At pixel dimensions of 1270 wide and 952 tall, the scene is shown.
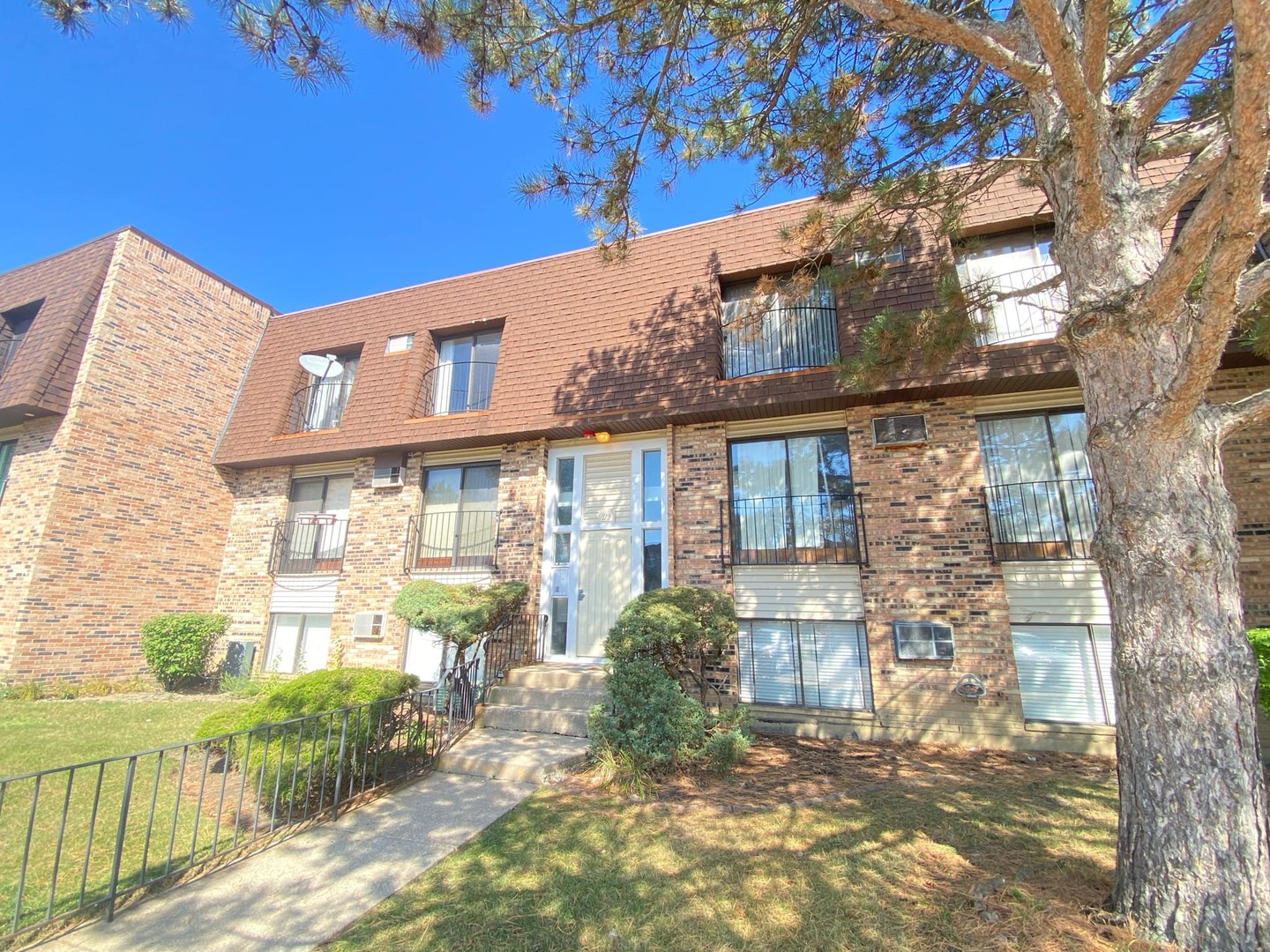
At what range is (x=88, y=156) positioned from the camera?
8625mm

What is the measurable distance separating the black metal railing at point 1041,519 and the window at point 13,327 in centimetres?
1678

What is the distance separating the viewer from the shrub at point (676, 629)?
18.8 feet

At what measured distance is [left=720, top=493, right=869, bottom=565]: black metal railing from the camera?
24.5 ft

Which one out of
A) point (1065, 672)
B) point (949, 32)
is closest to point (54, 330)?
point (949, 32)

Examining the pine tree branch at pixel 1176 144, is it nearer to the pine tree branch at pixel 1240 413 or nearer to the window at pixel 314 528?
the pine tree branch at pixel 1240 413

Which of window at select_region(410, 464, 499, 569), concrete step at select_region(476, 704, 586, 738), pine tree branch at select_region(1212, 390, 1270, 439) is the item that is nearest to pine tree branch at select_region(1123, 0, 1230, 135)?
pine tree branch at select_region(1212, 390, 1270, 439)

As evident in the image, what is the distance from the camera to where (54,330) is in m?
10.1

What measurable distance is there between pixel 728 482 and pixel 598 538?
6.98ft

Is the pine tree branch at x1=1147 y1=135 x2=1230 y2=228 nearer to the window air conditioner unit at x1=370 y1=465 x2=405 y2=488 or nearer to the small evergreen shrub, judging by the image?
the small evergreen shrub

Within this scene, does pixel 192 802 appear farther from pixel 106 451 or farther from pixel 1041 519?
pixel 1041 519

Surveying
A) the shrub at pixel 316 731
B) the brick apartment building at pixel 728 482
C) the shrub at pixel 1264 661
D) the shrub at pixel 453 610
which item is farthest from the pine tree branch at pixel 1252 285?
the shrub at pixel 453 610

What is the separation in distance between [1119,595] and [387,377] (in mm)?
10440

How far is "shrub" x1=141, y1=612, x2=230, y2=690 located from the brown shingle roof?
159 inches

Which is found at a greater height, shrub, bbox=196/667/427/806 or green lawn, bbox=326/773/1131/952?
shrub, bbox=196/667/427/806
